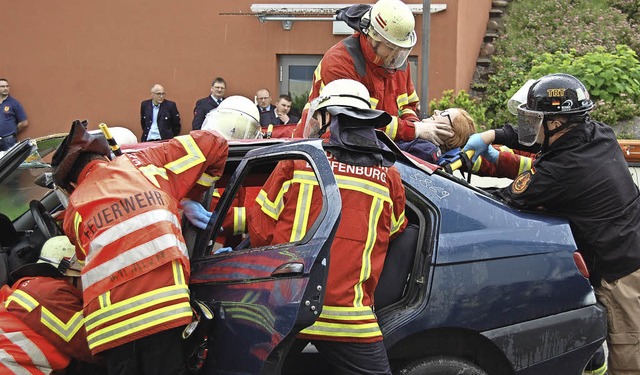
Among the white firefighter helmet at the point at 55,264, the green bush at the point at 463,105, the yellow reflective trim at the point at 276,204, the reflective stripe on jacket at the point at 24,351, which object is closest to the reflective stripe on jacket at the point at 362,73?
the yellow reflective trim at the point at 276,204

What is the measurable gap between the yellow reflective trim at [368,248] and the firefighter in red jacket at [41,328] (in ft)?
3.74

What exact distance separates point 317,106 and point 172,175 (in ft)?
2.26

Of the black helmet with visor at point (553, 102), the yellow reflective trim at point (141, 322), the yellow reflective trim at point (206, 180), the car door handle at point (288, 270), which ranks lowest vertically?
the yellow reflective trim at point (141, 322)

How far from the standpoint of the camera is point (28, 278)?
350 cm

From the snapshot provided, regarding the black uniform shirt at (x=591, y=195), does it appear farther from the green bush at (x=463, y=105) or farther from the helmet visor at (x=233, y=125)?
the green bush at (x=463, y=105)

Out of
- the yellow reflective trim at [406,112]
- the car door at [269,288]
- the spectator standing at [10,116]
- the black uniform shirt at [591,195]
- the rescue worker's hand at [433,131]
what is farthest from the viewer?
the spectator standing at [10,116]

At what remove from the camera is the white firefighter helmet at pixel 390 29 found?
4.73 metres

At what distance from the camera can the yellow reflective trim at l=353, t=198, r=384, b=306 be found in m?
3.27

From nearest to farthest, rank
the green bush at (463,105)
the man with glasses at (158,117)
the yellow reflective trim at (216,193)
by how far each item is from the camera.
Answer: the yellow reflective trim at (216,193)
the green bush at (463,105)
the man with glasses at (158,117)

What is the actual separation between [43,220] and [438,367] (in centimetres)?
203

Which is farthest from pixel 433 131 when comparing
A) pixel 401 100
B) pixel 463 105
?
pixel 463 105

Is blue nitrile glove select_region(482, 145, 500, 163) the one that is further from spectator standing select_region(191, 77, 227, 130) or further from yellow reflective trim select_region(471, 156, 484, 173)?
spectator standing select_region(191, 77, 227, 130)

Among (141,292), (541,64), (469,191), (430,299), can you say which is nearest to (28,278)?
(141,292)

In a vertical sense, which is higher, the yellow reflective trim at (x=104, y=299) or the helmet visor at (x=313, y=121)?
the helmet visor at (x=313, y=121)
